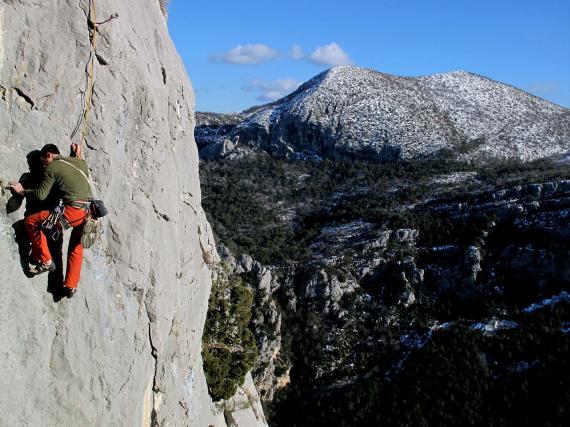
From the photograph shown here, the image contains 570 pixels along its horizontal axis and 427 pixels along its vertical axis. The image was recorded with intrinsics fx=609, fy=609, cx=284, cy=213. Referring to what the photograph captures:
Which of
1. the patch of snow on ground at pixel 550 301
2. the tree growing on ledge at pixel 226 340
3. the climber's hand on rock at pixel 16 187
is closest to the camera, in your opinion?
the climber's hand on rock at pixel 16 187

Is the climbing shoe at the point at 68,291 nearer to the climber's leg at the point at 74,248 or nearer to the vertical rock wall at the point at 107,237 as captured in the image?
the climber's leg at the point at 74,248

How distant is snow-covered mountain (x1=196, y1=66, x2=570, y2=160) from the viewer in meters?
109

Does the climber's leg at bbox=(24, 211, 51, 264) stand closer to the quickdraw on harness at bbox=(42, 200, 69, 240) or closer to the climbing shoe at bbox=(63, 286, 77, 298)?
the quickdraw on harness at bbox=(42, 200, 69, 240)

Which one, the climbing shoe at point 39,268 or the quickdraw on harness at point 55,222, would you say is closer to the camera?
the climbing shoe at point 39,268

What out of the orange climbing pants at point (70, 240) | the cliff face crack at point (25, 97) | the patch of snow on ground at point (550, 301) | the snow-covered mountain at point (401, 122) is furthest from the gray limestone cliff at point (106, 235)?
the snow-covered mountain at point (401, 122)

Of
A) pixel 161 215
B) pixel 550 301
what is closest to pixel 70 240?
pixel 161 215

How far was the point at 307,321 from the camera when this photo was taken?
218 ft

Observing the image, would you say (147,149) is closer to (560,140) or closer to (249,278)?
(249,278)

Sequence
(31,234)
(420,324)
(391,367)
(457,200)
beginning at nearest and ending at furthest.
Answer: (31,234) → (391,367) → (420,324) → (457,200)

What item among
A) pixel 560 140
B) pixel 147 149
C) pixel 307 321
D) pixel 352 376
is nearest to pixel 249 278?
pixel 307 321

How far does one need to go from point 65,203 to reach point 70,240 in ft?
2.63

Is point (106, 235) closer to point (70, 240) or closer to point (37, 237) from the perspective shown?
point (70, 240)

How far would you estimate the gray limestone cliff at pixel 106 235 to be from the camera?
35.0 feet

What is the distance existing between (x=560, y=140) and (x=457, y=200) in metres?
41.8
